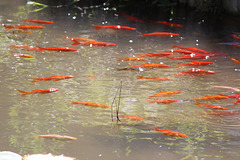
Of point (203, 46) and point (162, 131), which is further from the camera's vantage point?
point (203, 46)

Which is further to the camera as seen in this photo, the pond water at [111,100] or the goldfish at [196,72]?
the goldfish at [196,72]

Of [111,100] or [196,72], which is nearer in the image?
[111,100]

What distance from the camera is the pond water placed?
10.6 ft

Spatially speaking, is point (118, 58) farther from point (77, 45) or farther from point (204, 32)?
point (204, 32)

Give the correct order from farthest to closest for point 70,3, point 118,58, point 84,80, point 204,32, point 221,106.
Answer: point 70,3
point 204,32
point 118,58
point 84,80
point 221,106

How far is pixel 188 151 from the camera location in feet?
10.5

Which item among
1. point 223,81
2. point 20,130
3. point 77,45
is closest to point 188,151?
point 20,130

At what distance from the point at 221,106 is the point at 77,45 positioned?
3.09 metres

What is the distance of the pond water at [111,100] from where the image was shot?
324cm

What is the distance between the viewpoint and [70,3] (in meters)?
10.8

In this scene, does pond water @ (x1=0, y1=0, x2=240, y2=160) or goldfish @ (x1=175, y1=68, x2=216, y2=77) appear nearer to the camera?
pond water @ (x1=0, y1=0, x2=240, y2=160)

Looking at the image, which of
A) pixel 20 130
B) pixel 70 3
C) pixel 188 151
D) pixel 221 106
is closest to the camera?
pixel 188 151

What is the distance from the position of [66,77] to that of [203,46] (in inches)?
111

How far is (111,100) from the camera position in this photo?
427 centimetres
